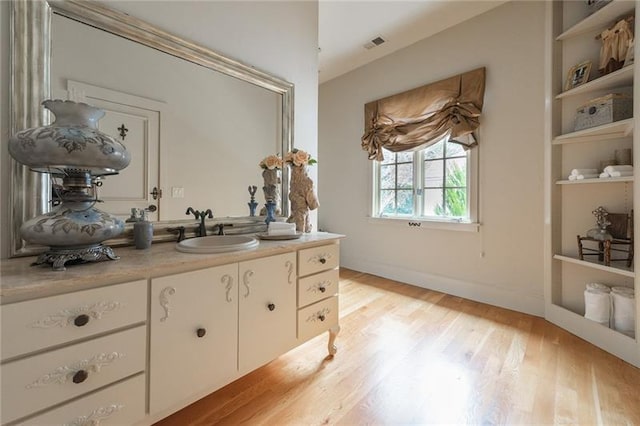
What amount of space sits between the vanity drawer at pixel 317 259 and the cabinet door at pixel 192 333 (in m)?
0.41

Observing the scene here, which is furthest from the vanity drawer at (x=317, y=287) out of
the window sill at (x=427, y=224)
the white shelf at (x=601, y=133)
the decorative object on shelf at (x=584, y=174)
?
the white shelf at (x=601, y=133)

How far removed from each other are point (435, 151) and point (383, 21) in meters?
1.48

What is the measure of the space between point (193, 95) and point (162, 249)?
0.96 meters

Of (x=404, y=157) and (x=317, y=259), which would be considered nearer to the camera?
(x=317, y=259)

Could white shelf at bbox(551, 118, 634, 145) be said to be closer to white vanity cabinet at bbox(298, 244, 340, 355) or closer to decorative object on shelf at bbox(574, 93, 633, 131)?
decorative object on shelf at bbox(574, 93, 633, 131)

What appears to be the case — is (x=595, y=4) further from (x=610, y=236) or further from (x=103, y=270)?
(x=103, y=270)

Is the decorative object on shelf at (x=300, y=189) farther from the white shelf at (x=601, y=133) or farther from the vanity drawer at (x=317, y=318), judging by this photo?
the white shelf at (x=601, y=133)

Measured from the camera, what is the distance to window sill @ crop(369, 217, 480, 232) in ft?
9.25

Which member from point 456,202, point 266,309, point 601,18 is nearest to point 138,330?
point 266,309

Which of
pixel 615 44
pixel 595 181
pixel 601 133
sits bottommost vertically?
pixel 595 181

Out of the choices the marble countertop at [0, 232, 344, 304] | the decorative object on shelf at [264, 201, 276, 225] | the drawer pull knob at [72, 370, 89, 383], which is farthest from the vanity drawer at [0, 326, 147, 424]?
the decorative object on shelf at [264, 201, 276, 225]

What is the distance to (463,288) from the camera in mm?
2906

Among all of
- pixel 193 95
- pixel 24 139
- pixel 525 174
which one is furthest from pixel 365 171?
pixel 24 139

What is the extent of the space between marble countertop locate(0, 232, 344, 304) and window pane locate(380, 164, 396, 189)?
Answer: 2.55 metres
